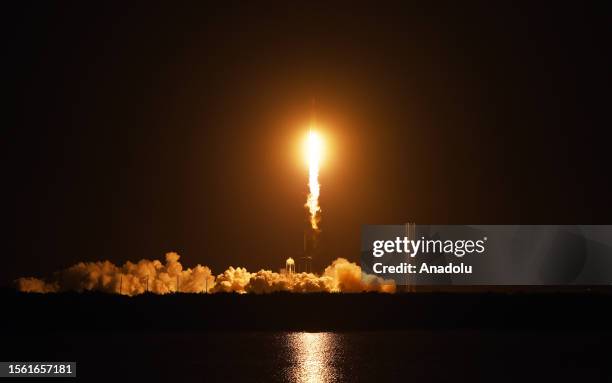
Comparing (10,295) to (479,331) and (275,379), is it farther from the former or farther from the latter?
(275,379)

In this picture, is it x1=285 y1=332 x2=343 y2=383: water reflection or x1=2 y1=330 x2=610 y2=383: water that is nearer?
x1=285 y1=332 x2=343 y2=383: water reflection

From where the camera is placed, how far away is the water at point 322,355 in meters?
88.2

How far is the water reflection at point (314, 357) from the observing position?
8600 centimetres

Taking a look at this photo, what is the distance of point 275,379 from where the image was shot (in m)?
83.8

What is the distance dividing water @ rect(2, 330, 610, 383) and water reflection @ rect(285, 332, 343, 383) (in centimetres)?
8

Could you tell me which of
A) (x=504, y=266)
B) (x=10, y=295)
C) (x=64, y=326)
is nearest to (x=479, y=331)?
(x=504, y=266)

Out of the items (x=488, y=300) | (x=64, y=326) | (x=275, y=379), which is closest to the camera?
(x=275, y=379)

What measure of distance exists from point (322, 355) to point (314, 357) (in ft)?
9.62

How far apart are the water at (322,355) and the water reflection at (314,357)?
84mm

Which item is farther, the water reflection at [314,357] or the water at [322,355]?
the water at [322,355]

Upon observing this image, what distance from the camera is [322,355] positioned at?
110 meters

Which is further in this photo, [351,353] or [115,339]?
[115,339]

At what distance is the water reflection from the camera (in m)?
86.0

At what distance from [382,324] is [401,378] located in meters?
77.9
